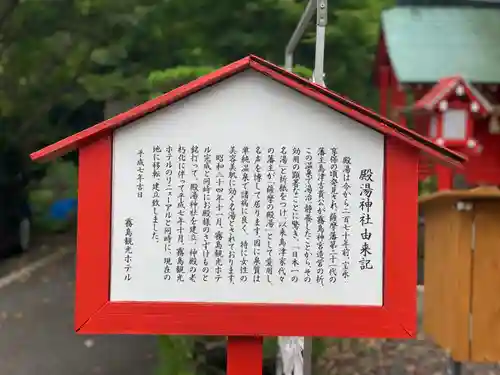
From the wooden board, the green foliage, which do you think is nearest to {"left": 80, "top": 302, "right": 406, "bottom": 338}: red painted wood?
the wooden board

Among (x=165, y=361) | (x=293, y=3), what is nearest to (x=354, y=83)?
(x=293, y=3)

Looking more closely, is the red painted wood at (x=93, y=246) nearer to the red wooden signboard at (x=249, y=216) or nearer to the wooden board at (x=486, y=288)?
the red wooden signboard at (x=249, y=216)

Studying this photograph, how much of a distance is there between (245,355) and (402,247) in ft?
2.58

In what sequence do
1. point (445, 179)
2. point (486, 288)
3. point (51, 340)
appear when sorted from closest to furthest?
point (486, 288) → point (445, 179) → point (51, 340)

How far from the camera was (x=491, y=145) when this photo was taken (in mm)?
6277

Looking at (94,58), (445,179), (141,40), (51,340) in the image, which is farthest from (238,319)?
(141,40)

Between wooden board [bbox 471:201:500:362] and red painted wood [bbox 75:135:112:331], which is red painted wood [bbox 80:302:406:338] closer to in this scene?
red painted wood [bbox 75:135:112:331]

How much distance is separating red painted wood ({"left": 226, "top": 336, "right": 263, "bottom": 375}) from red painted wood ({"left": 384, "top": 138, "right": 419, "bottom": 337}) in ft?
1.86

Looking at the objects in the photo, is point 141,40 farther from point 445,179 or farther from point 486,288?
point 486,288

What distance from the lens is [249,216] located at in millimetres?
2445

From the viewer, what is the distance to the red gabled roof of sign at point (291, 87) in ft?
7.82

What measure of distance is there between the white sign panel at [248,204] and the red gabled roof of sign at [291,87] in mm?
48

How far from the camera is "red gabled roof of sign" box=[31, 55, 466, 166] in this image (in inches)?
93.8

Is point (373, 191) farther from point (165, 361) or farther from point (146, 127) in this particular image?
point (165, 361)
